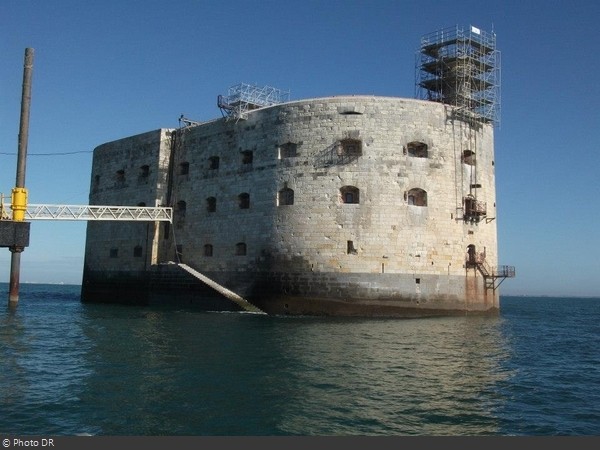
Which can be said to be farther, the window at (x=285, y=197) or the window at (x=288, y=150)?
the window at (x=288, y=150)

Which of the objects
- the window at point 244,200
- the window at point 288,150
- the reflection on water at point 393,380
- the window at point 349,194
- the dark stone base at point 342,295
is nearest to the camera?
the reflection on water at point 393,380

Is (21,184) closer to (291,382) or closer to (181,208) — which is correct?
(181,208)

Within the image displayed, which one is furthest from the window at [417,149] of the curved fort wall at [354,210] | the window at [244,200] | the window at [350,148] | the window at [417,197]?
the window at [244,200]

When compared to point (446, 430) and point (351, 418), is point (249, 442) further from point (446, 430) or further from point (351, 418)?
Result: point (446, 430)

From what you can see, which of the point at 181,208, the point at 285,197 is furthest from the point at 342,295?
the point at 181,208

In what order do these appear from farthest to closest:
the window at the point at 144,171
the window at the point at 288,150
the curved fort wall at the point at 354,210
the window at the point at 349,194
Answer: the window at the point at 144,171 → the window at the point at 288,150 → the window at the point at 349,194 → the curved fort wall at the point at 354,210

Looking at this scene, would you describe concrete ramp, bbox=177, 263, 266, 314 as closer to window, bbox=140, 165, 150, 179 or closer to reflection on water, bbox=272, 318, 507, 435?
reflection on water, bbox=272, 318, 507, 435

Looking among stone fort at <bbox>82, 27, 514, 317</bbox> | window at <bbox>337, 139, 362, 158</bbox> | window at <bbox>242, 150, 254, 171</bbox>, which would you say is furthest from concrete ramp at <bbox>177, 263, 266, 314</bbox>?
window at <bbox>337, 139, 362, 158</bbox>

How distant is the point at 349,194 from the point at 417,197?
3243mm

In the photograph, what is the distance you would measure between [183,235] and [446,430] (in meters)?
25.7

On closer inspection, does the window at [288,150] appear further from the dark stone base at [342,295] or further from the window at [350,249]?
the dark stone base at [342,295]

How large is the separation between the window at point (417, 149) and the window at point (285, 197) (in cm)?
595

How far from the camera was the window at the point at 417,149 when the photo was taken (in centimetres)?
2786

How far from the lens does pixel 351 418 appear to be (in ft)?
31.0
